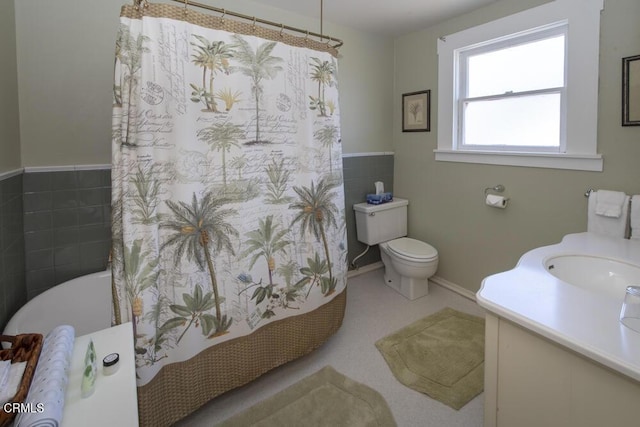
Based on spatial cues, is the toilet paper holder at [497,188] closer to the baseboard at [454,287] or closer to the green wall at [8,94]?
the baseboard at [454,287]

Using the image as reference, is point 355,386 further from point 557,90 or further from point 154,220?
point 557,90

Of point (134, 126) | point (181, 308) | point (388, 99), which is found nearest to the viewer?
point (134, 126)

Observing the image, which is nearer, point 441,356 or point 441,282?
point 441,356

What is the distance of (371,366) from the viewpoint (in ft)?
6.73

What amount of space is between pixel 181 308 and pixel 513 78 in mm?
2681

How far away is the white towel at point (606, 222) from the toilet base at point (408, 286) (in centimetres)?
129

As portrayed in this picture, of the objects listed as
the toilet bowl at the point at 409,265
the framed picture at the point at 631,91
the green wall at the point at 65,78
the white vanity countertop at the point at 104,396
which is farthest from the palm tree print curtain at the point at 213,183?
the framed picture at the point at 631,91

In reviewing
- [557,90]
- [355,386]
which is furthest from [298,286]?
[557,90]

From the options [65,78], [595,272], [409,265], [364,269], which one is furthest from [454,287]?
[65,78]

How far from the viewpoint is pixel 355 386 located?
73.7 inches

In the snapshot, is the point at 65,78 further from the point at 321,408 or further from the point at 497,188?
the point at 497,188

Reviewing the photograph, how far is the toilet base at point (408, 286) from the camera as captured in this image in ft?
9.50

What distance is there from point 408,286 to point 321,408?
1.45m

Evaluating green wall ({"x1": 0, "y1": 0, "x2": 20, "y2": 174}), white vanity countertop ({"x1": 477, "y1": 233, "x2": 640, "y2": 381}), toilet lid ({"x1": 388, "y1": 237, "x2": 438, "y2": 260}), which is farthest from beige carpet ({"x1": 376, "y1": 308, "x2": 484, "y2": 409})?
green wall ({"x1": 0, "y1": 0, "x2": 20, "y2": 174})
